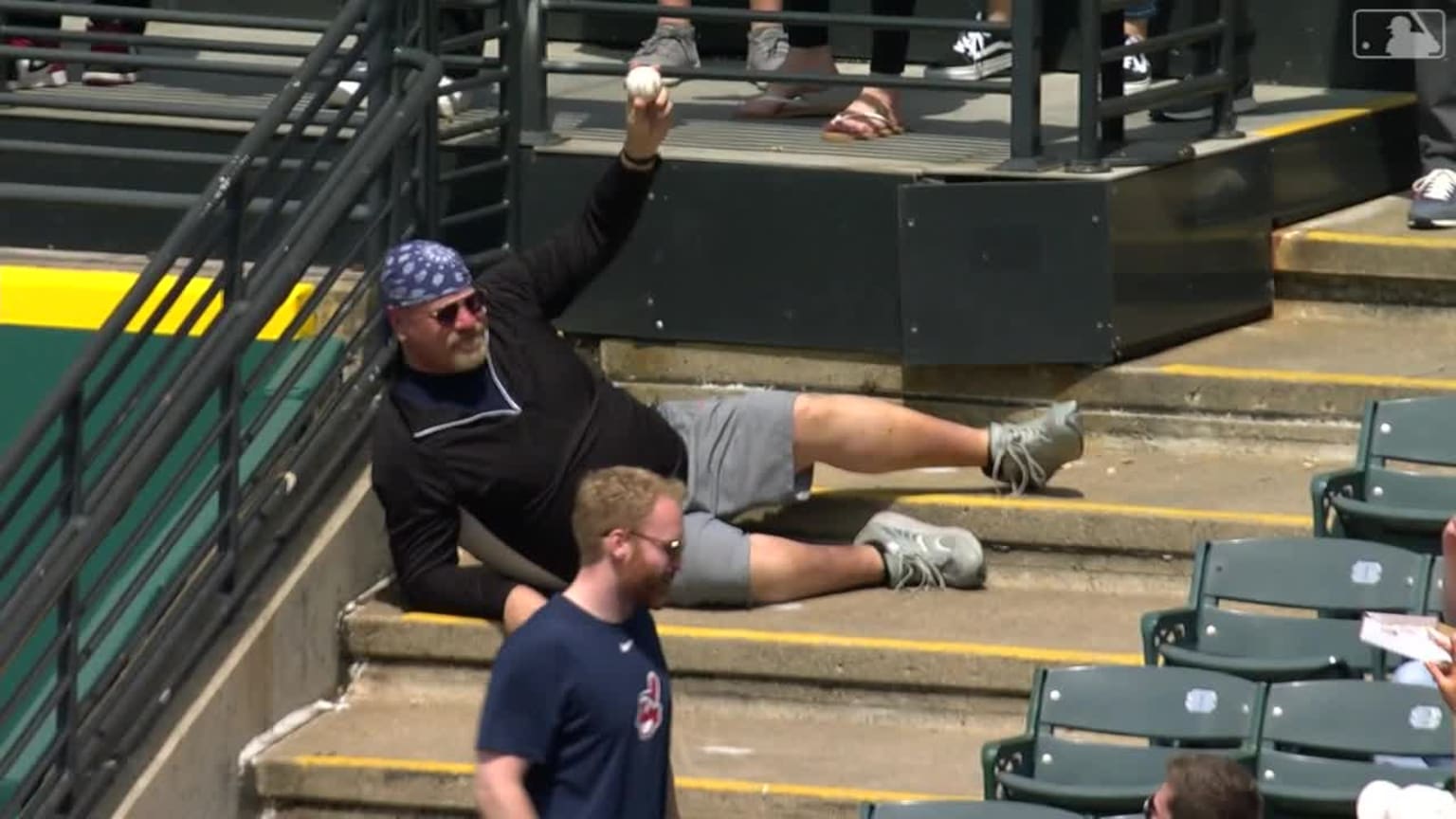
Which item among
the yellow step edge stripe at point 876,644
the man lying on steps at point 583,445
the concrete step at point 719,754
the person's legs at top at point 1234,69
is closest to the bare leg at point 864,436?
the man lying on steps at point 583,445

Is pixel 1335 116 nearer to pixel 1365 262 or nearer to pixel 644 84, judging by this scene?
pixel 1365 262

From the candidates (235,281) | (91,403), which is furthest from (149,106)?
(91,403)

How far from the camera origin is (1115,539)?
766 centimetres

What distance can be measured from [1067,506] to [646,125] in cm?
146

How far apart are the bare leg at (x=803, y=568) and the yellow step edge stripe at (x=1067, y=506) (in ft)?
0.90

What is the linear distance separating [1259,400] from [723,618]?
66.1 inches

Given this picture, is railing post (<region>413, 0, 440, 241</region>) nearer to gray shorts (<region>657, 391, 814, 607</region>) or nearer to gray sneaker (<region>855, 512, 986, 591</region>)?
gray shorts (<region>657, 391, 814, 607</region>)

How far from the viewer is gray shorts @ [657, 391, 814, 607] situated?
7574 millimetres

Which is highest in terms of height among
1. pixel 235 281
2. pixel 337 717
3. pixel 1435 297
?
pixel 235 281

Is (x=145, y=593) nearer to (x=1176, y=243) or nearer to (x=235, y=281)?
(x=235, y=281)

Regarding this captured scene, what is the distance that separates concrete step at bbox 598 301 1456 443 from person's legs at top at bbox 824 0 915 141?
800 millimetres

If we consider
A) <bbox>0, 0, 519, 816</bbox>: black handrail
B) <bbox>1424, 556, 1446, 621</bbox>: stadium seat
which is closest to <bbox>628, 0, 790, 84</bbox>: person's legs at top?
<bbox>0, 0, 519, 816</bbox>: black handrail

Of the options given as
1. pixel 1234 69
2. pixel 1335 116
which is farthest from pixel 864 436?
pixel 1335 116

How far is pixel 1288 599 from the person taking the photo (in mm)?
6781
